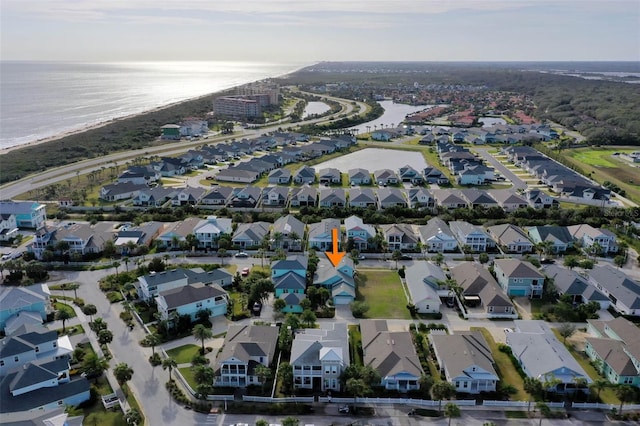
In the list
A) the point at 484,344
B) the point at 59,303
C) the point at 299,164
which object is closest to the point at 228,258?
the point at 59,303

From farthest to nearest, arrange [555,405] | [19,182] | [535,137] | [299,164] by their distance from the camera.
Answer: [535,137]
[299,164]
[19,182]
[555,405]

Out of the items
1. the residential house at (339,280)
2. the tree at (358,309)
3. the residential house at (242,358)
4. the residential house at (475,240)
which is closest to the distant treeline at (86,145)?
the residential house at (339,280)

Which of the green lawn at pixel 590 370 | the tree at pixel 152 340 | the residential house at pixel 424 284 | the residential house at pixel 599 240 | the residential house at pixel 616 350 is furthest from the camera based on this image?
the residential house at pixel 599 240

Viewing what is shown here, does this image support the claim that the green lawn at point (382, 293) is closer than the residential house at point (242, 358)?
No

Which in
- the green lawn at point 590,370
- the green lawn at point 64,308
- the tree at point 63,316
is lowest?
the green lawn at point 64,308

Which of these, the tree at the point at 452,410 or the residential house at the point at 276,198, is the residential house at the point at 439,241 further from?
the tree at the point at 452,410

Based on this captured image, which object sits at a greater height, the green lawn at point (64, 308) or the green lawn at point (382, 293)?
the green lawn at point (382, 293)

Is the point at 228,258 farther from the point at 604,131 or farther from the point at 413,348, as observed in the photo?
the point at 604,131

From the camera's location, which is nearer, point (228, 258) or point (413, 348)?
point (413, 348)
